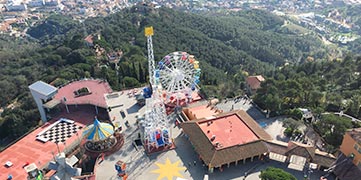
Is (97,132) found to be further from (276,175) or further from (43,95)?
(276,175)

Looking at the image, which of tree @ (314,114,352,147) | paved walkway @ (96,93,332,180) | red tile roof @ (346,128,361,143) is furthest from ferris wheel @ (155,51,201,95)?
Result: red tile roof @ (346,128,361,143)

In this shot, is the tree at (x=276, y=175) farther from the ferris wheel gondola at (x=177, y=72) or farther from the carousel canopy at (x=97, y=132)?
the ferris wheel gondola at (x=177, y=72)

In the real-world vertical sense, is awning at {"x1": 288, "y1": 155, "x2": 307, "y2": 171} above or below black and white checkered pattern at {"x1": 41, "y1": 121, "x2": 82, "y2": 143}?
above

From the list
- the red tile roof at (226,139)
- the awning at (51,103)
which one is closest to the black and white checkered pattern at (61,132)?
the awning at (51,103)

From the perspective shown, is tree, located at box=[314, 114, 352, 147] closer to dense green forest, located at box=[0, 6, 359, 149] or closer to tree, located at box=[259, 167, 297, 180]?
dense green forest, located at box=[0, 6, 359, 149]

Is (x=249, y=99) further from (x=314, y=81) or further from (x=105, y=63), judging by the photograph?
(x=105, y=63)

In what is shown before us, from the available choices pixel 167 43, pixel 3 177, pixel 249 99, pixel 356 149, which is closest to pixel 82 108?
pixel 3 177
